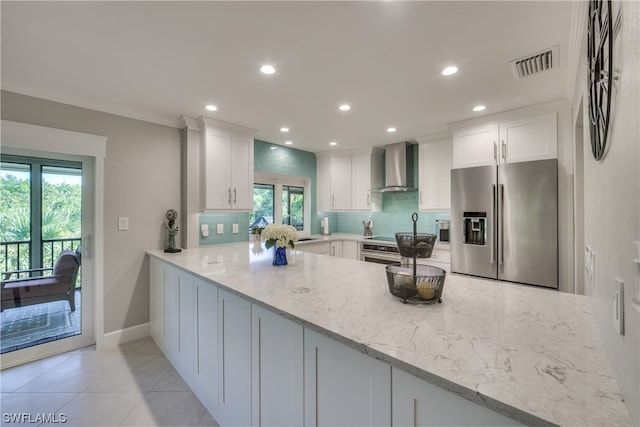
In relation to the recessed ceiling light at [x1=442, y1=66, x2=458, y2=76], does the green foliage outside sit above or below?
below

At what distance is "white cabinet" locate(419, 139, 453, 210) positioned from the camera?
3582 mm

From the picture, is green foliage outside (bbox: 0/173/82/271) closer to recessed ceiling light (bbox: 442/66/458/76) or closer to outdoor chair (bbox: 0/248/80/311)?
outdoor chair (bbox: 0/248/80/311)

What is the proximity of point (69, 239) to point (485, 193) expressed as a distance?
424 cm

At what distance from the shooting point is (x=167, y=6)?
4.59 ft

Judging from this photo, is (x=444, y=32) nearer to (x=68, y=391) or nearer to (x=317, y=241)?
(x=317, y=241)

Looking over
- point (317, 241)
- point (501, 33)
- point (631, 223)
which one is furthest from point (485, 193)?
point (631, 223)

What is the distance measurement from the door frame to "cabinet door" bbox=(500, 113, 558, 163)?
13.6ft

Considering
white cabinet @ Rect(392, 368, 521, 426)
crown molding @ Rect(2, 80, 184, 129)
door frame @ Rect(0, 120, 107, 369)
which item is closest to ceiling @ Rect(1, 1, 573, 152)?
crown molding @ Rect(2, 80, 184, 129)

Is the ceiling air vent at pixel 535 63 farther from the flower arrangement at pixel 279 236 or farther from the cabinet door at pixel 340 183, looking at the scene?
the cabinet door at pixel 340 183

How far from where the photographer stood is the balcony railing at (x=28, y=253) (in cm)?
235

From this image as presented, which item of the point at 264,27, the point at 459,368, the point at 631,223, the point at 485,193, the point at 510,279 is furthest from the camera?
the point at 485,193

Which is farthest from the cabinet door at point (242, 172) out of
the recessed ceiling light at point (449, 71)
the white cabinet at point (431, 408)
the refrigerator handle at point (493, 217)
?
the white cabinet at point (431, 408)

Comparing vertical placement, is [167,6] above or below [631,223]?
above

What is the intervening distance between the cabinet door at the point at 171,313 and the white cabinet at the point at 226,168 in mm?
992
